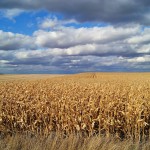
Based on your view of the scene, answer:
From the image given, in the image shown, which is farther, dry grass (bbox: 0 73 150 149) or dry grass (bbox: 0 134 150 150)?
dry grass (bbox: 0 73 150 149)

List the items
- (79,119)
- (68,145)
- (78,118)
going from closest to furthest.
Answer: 1. (68,145)
2. (79,119)
3. (78,118)

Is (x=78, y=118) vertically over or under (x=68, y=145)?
over

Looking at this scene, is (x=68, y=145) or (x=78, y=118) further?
(x=78, y=118)

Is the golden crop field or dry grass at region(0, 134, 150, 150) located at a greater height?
the golden crop field

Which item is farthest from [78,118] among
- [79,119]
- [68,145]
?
[68,145]

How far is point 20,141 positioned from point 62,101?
10.3 ft

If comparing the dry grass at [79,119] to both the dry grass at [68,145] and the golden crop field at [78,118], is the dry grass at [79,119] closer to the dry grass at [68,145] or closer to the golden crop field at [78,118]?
the golden crop field at [78,118]

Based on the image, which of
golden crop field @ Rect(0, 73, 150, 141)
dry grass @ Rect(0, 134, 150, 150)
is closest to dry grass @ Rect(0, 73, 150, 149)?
golden crop field @ Rect(0, 73, 150, 141)

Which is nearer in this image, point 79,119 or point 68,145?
point 68,145

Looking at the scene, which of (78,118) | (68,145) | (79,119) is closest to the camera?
(68,145)

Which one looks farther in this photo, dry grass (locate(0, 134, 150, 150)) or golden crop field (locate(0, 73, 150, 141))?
golden crop field (locate(0, 73, 150, 141))

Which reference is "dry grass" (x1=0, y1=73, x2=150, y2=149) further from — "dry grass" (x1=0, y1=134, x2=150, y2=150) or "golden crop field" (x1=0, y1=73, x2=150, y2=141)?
"dry grass" (x1=0, y1=134, x2=150, y2=150)

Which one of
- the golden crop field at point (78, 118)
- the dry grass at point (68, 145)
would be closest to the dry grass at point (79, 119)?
the golden crop field at point (78, 118)

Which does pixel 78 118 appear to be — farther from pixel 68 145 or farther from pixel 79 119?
pixel 68 145
